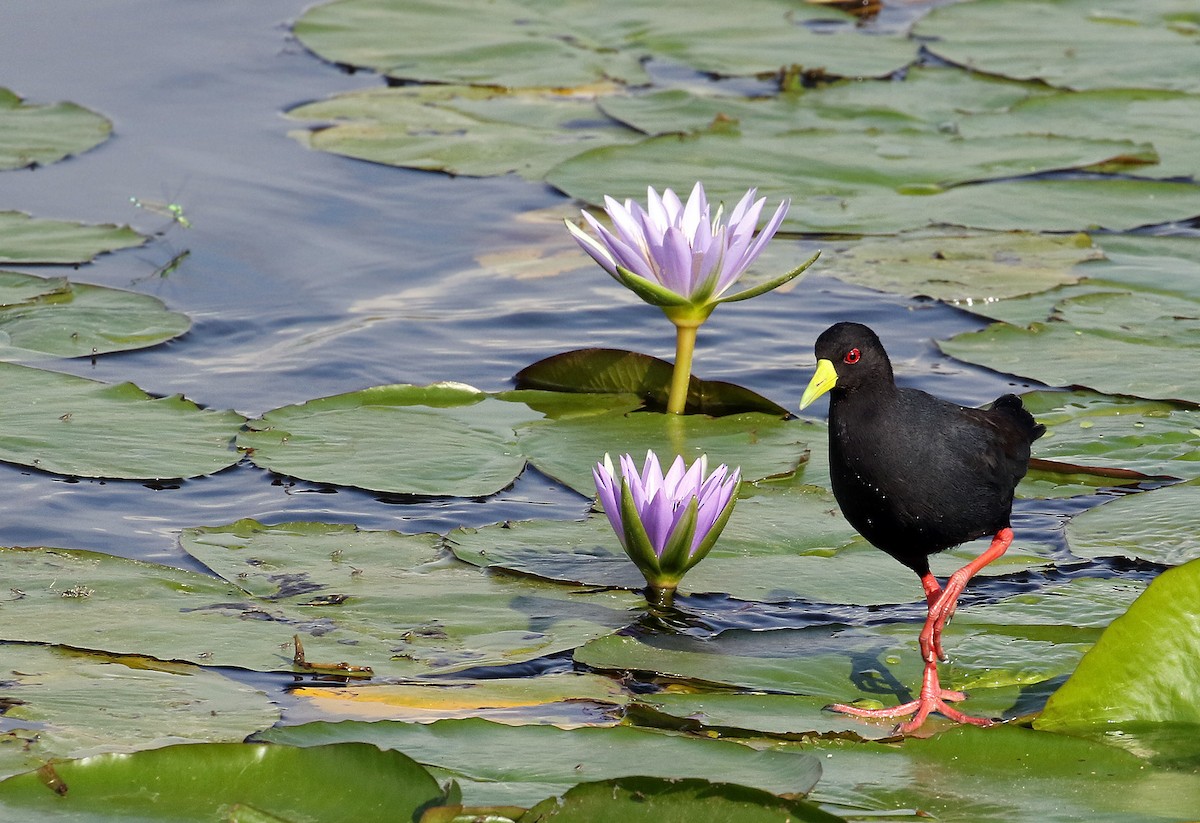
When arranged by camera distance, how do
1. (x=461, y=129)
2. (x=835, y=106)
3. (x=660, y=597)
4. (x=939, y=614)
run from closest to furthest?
(x=939, y=614)
(x=660, y=597)
(x=461, y=129)
(x=835, y=106)

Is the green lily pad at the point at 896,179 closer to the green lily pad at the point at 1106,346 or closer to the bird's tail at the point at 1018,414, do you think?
the green lily pad at the point at 1106,346

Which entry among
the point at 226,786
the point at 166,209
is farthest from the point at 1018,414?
the point at 166,209

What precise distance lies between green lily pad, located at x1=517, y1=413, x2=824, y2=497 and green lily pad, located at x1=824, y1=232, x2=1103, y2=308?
49.7 inches

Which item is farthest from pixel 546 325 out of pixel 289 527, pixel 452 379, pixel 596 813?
pixel 596 813

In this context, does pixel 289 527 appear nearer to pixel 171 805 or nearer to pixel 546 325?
pixel 171 805

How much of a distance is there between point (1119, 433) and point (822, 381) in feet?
4.88

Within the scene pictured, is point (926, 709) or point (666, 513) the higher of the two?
point (666, 513)

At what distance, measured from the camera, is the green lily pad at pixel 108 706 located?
266cm

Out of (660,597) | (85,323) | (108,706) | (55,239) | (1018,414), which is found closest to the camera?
(108,706)

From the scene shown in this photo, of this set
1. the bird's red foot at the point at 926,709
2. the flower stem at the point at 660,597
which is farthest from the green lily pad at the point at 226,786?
the flower stem at the point at 660,597

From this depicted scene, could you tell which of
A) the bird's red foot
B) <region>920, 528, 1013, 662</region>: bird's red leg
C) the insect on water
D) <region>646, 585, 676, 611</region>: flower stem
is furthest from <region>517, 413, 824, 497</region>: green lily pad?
the insect on water

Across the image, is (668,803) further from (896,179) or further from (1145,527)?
(896,179)

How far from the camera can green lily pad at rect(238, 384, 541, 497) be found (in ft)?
13.7

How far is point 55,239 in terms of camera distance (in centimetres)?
573
